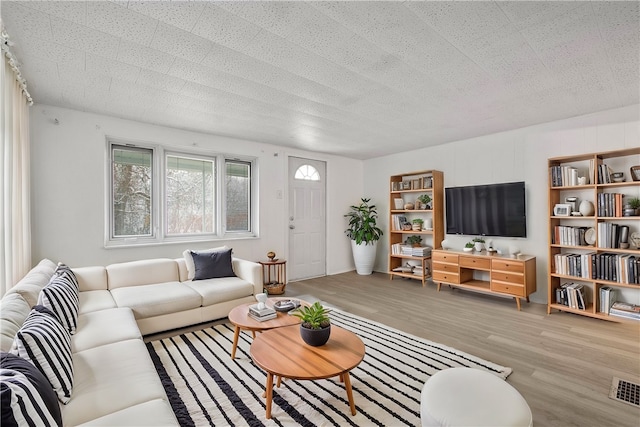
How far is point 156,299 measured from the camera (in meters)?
2.85

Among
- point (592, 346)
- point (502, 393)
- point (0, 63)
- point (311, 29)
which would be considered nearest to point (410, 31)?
point (311, 29)

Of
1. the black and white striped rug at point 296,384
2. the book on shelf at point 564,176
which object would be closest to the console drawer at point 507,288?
the book on shelf at point 564,176

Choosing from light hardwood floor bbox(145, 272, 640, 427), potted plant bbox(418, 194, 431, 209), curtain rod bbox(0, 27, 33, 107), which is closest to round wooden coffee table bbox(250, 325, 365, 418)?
light hardwood floor bbox(145, 272, 640, 427)

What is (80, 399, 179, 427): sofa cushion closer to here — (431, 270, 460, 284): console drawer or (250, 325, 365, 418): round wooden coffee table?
(250, 325, 365, 418): round wooden coffee table

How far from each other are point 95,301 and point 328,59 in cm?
287

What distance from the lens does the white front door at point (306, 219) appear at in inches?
212

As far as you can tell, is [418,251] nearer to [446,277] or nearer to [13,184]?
[446,277]

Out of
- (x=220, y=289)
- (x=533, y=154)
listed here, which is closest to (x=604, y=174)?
(x=533, y=154)

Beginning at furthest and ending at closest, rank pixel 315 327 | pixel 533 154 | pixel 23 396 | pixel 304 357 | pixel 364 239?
pixel 364 239
pixel 533 154
pixel 315 327
pixel 304 357
pixel 23 396

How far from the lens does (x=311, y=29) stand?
190 cm

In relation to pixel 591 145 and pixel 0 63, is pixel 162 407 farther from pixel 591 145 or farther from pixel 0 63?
pixel 591 145

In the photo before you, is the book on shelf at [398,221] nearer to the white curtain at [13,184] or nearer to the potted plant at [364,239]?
the potted plant at [364,239]

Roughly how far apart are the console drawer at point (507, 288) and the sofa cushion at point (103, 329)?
405 centimetres

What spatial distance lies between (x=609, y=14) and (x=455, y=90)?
1.16m
